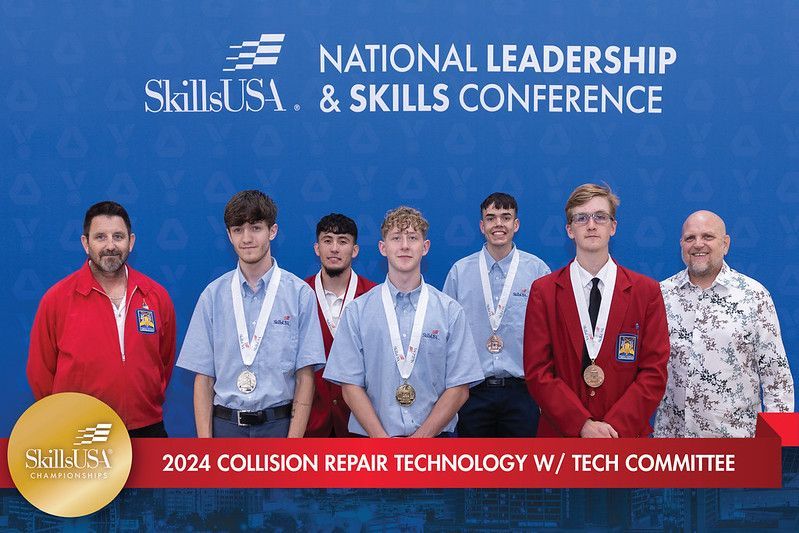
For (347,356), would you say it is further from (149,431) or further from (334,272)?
(149,431)

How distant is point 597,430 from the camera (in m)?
3.12

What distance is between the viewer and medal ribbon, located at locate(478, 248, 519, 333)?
407cm

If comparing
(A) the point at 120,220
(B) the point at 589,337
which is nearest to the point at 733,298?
(B) the point at 589,337

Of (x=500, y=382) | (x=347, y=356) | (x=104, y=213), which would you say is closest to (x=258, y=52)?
(x=104, y=213)

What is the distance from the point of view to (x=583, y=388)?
325 centimetres

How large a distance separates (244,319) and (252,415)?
1.43ft

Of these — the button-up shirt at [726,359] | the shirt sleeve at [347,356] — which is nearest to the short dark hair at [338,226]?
the shirt sleeve at [347,356]

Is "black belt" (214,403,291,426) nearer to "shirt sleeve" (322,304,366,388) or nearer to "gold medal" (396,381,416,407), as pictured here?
"shirt sleeve" (322,304,366,388)

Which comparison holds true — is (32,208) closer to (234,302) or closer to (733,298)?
(234,302)

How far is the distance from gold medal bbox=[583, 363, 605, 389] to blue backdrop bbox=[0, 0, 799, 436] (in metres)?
1.54

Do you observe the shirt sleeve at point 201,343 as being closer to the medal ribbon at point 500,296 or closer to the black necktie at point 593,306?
the medal ribbon at point 500,296

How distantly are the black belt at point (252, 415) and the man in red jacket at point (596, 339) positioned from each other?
112 cm

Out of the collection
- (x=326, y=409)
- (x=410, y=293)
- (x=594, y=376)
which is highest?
(x=410, y=293)

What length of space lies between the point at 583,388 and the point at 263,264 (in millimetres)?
1546
